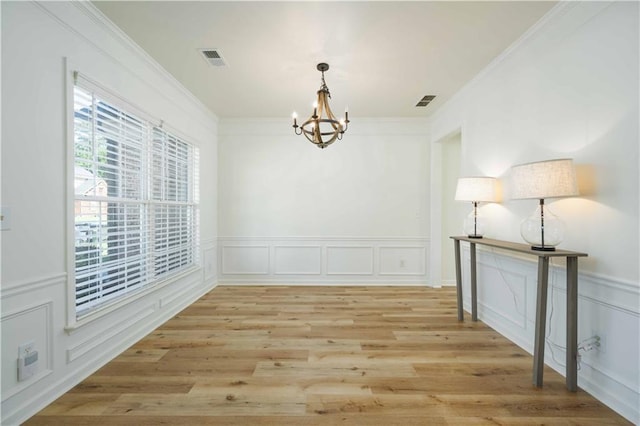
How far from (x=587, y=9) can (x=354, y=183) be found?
312 cm

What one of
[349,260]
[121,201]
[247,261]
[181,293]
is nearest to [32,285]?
[121,201]

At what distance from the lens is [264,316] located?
329 cm

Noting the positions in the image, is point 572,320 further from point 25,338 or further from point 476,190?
point 25,338

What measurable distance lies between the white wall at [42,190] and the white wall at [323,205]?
89.7 inches

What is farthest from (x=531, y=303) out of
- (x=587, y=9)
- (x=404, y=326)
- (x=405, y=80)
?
(x=405, y=80)

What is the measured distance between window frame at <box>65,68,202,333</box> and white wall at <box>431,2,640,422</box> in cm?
352

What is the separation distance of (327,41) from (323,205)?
259 centimetres

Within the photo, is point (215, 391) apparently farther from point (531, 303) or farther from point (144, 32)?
point (144, 32)

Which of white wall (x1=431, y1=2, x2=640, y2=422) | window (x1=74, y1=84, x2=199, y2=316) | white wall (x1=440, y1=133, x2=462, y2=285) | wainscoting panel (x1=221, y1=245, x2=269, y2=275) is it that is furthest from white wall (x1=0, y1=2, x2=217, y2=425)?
white wall (x1=440, y1=133, x2=462, y2=285)

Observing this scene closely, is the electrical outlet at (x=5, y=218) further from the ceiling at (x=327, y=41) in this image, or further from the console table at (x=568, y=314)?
the console table at (x=568, y=314)

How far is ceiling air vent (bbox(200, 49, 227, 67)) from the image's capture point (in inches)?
103

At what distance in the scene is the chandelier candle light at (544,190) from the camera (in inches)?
72.7

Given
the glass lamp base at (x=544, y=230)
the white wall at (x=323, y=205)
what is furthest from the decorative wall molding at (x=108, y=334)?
the glass lamp base at (x=544, y=230)

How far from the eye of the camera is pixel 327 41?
2.42 metres
